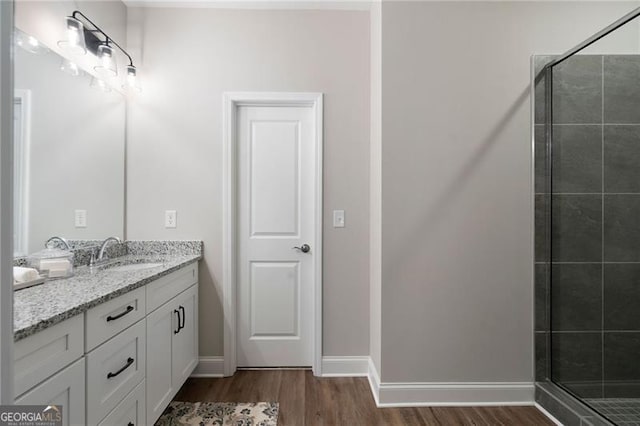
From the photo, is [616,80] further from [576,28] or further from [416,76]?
[416,76]

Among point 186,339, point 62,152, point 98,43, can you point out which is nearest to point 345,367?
point 186,339

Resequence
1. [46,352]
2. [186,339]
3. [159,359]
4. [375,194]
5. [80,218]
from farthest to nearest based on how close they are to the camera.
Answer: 1. [375,194]
2. [186,339]
3. [80,218]
4. [159,359]
5. [46,352]

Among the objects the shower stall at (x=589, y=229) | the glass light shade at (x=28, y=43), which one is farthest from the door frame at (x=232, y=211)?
the shower stall at (x=589, y=229)

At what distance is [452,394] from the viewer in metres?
1.98

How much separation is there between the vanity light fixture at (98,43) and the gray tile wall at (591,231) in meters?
2.82

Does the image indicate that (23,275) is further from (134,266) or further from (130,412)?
(130,412)

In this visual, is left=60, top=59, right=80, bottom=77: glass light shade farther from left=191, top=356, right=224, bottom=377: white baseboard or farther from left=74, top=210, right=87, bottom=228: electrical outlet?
left=191, top=356, right=224, bottom=377: white baseboard

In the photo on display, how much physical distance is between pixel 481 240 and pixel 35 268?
8.23ft

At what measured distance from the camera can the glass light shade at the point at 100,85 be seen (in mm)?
2035

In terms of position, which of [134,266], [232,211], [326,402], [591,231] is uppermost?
[232,211]

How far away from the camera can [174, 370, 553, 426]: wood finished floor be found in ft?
6.01

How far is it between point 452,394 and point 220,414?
1455 mm

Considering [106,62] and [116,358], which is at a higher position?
[106,62]

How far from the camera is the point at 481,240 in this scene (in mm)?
2002
